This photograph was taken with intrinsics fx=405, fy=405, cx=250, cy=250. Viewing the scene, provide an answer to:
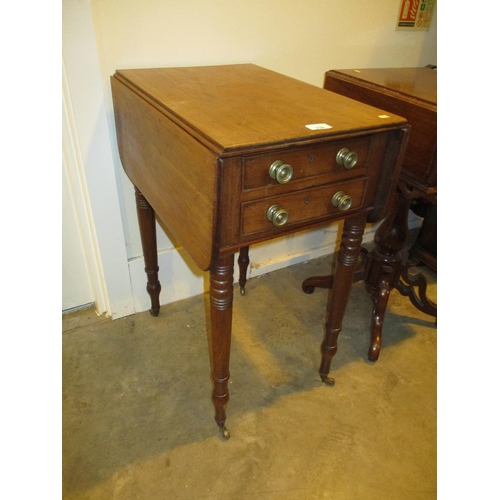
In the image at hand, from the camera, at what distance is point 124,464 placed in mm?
1108

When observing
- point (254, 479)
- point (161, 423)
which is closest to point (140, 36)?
point (161, 423)

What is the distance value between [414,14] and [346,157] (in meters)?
1.16

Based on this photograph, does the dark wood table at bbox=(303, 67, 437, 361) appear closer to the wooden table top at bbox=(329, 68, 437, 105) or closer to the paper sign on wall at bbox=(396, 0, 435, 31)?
the wooden table top at bbox=(329, 68, 437, 105)

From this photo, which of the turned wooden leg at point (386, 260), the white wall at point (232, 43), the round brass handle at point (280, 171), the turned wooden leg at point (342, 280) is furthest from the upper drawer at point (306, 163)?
the white wall at point (232, 43)

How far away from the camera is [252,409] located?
4.19 ft

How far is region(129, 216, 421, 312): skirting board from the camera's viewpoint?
157cm

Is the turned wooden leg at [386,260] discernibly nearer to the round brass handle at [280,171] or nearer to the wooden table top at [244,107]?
the wooden table top at [244,107]

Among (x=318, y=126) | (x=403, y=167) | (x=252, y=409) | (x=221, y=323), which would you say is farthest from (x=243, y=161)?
(x=252, y=409)

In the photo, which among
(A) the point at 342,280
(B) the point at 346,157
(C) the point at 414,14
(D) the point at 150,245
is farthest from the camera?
(C) the point at 414,14

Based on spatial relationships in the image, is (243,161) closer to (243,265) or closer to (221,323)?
(221,323)

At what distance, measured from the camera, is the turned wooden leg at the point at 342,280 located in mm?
1072

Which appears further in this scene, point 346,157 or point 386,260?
point 386,260

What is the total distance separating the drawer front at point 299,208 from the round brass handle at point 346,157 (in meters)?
0.06

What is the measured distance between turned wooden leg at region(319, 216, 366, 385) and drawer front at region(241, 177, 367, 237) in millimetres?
84
